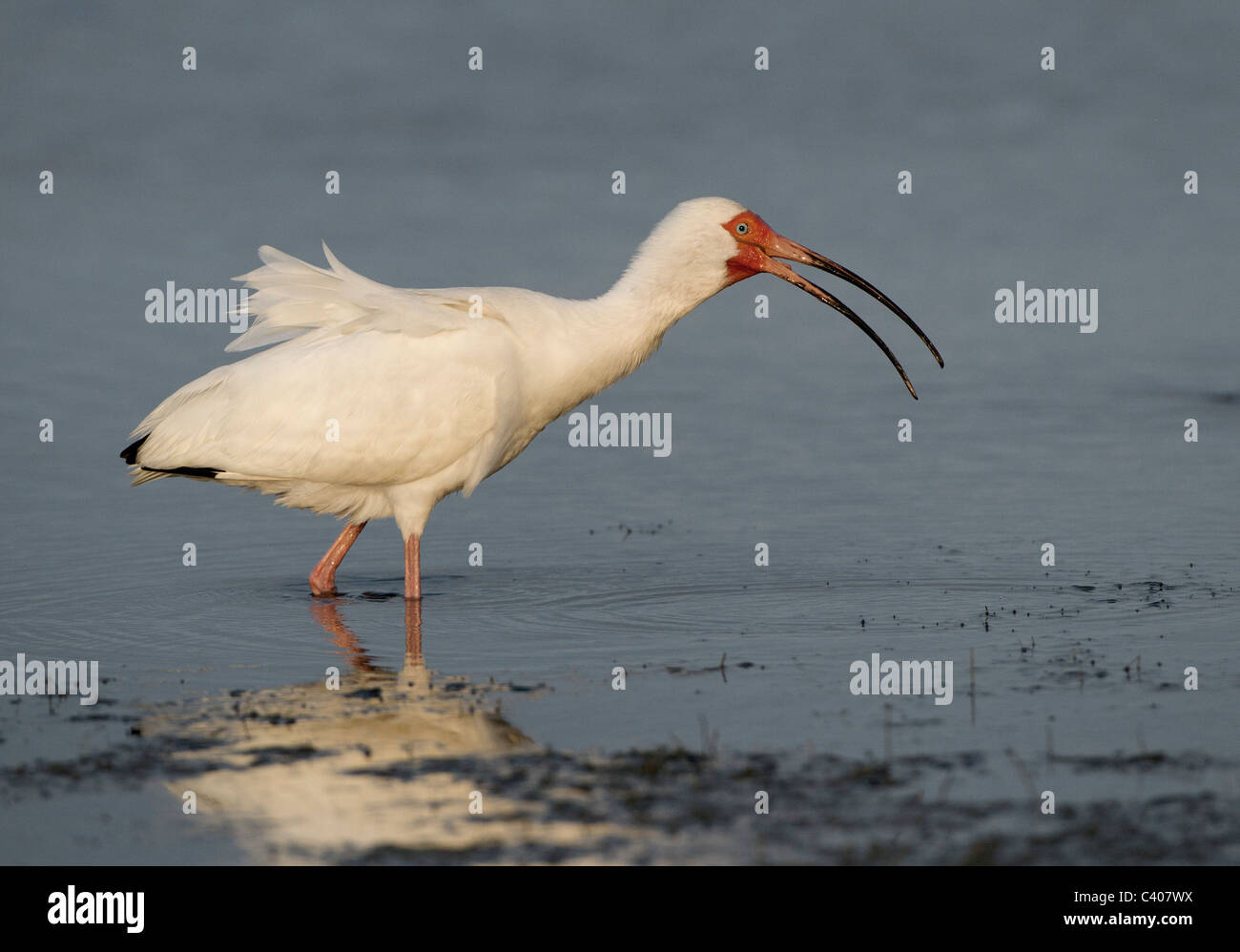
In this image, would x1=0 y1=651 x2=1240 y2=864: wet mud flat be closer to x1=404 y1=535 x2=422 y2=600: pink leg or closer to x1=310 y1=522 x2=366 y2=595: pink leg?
x1=404 y1=535 x2=422 y2=600: pink leg

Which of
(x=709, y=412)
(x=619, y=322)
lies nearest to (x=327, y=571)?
(x=619, y=322)

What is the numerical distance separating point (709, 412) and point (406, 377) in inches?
262

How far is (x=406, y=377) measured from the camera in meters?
9.68

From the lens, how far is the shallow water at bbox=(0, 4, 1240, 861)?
23.6 ft

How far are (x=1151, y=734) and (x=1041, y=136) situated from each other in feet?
61.6

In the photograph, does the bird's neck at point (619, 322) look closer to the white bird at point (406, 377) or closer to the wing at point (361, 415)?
the white bird at point (406, 377)

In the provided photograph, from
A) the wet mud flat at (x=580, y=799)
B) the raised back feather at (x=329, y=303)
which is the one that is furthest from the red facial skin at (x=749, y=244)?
the wet mud flat at (x=580, y=799)

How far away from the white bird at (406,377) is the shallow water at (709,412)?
0.77 metres

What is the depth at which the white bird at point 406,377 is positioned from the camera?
31.8 ft

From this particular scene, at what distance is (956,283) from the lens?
19359 mm

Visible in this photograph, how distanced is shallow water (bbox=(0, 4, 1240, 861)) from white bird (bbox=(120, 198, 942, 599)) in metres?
0.77

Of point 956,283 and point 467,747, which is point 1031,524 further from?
point 956,283

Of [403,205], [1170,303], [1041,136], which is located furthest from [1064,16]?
[403,205]

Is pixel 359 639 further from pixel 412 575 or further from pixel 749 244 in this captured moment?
pixel 749 244
